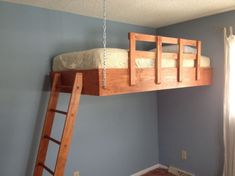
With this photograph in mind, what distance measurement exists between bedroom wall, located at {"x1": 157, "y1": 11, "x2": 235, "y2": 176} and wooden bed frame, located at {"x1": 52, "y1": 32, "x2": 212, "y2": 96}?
1.38ft

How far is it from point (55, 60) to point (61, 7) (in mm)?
587

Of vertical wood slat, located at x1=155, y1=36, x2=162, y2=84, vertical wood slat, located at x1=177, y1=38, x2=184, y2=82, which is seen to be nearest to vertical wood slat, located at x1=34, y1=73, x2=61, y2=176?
vertical wood slat, located at x1=155, y1=36, x2=162, y2=84

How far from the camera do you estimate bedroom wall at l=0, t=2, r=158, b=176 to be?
7.35ft

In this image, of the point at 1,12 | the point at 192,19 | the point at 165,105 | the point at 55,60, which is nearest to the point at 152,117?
the point at 165,105

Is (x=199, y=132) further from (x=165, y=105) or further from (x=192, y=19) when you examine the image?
(x=192, y=19)

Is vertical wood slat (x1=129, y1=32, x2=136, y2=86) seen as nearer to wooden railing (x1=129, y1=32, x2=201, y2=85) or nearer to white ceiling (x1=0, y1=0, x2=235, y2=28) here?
wooden railing (x1=129, y1=32, x2=201, y2=85)

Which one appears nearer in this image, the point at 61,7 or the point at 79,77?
the point at 79,77

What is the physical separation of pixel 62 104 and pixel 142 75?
1107 millimetres

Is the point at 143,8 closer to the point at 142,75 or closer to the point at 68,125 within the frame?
the point at 142,75

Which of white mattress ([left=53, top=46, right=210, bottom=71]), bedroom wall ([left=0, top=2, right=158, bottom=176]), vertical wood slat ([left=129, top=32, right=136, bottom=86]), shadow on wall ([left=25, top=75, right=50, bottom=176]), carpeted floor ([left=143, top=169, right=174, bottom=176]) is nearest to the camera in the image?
white mattress ([left=53, top=46, right=210, bottom=71])

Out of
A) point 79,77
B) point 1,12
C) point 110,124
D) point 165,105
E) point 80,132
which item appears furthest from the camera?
point 165,105

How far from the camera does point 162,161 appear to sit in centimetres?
361

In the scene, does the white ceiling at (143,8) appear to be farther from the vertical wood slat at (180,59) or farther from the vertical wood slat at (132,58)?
the vertical wood slat at (132,58)

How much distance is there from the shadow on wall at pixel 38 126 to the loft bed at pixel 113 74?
0.47ft
